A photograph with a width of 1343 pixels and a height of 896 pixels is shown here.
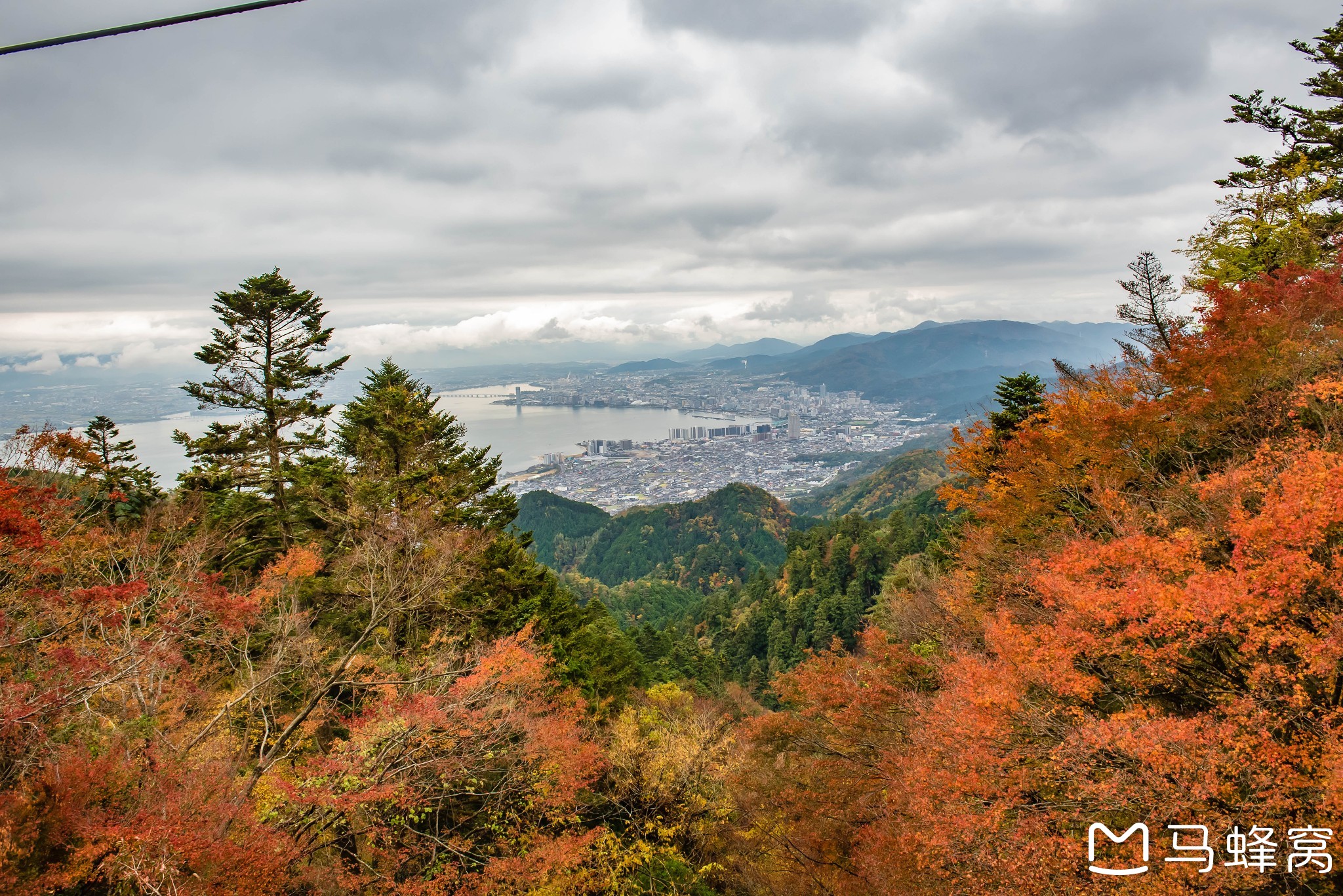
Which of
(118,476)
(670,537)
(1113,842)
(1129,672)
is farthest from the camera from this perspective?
(670,537)

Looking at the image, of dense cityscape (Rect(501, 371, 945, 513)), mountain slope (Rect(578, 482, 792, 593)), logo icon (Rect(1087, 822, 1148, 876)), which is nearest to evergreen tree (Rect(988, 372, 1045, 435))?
logo icon (Rect(1087, 822, 1148, 876))

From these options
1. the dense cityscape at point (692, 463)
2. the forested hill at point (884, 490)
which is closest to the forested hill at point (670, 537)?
the dense cityscape at point (692, 463)

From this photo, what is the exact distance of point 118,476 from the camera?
1616cm

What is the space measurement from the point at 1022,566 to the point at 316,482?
65.6 feet

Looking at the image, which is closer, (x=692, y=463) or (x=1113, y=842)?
(x=1113, y=842)

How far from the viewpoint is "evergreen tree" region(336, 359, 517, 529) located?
17062 millimetres

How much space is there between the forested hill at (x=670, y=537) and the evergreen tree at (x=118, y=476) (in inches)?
2711

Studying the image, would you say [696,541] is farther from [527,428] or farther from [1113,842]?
[527,428]

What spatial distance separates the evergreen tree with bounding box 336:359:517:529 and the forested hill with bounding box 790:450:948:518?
72.4 m

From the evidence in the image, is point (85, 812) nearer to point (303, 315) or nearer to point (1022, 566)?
point (303, 315)

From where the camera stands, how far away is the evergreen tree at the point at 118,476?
1467cm

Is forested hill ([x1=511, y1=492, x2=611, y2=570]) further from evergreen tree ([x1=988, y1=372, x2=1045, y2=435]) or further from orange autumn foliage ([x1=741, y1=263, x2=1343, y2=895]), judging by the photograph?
orange autumn foliage ([x1=741, y1=263, x2=1343, y2=895])

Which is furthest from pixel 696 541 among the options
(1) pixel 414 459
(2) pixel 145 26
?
(2) pixel 145 26

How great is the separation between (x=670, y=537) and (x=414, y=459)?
247ft
